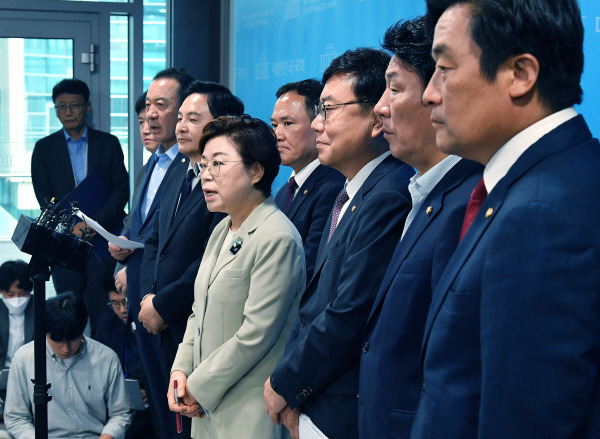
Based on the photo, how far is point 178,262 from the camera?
281 centimetres

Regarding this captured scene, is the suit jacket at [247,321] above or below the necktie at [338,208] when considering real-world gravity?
below

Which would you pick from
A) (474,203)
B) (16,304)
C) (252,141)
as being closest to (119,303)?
(16,304)

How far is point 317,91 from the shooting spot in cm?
271

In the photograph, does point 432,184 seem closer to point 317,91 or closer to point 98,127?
point 317,91

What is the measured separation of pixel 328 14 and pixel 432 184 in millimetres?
2236

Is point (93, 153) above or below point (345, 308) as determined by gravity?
above

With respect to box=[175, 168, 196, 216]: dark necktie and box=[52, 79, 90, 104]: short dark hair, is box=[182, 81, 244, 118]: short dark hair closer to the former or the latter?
box=[175, 168, 196, 216]: dark necktie

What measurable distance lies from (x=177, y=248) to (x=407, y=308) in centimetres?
153

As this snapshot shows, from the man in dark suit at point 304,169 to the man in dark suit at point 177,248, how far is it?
32 centimetres

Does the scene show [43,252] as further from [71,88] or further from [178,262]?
[71,88]

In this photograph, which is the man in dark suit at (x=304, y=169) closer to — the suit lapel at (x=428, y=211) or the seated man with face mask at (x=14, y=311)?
the suit lapel at (x=428, y=211)

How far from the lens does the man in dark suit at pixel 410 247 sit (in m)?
1.39

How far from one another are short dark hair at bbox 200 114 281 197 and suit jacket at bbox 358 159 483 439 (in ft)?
3.03

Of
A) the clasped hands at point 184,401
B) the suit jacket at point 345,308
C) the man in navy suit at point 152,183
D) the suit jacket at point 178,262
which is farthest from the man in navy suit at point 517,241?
the man in navy suit at point 152,183
